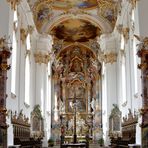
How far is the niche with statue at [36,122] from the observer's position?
23.5 meters

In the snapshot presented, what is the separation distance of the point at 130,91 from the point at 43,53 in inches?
362

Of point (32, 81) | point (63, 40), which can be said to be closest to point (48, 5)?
point (32, 81)

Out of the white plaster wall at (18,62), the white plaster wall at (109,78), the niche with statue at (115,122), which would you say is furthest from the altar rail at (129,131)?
the white plaster wall at (18,62)

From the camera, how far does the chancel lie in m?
14.8

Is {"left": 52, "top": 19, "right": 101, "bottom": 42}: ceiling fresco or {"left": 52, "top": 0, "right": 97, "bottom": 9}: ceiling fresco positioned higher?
{"left": 52, "top": 0, "right": 97, "bottom": 9}: ceiling fresco


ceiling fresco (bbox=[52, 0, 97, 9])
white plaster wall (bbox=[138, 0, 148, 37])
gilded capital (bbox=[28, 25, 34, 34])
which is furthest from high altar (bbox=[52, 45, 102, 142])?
white plaster wall (bbox=[138, 0, 148, 37])

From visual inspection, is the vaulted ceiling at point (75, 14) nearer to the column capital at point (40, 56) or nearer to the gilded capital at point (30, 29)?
the gilded capital at point (30, 29)

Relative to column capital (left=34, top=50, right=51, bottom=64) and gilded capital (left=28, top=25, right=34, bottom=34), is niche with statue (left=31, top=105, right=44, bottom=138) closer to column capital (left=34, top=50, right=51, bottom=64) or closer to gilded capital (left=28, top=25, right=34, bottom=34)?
column capital (left=34, top=50, right=51, bottom=64)

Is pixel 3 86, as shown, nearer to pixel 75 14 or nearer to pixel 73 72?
pixel 75 14

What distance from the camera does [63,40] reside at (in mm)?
32375

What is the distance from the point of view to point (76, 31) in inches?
1220

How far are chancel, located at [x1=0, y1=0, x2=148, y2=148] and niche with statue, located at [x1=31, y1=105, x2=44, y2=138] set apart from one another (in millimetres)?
69

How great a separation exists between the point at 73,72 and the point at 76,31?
5.81m

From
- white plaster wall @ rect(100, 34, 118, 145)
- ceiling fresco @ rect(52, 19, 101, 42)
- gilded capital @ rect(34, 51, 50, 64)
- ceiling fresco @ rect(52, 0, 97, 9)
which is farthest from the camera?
ceiling fresco @ rect(52, 19, 101, 42)
